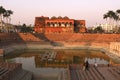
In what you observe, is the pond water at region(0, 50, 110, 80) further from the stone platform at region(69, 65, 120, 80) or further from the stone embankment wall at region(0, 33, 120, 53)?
the stone embankment wall at region(0, 33, 120, 53)

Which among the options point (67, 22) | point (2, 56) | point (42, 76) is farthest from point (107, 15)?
point (42, 76)

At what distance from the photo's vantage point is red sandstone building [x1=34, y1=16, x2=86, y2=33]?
340ft

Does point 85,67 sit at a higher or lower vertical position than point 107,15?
lower

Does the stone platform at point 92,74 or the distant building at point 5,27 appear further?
the distant building at point 5,27

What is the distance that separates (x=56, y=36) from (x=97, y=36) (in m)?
15.4

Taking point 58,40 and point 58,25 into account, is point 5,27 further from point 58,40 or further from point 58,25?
point 58,40

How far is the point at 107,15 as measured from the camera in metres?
107

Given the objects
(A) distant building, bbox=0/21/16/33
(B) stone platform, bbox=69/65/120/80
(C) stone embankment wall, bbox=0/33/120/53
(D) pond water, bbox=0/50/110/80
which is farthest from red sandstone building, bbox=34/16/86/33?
(B) stone platform, bbox=69/65/120/80

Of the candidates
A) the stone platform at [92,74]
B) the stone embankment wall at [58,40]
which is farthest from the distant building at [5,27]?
the stone platform at [92,74]

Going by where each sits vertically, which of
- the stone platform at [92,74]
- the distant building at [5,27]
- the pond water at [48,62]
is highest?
the distant building at [5,27]

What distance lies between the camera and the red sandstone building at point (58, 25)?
103625 millimetres

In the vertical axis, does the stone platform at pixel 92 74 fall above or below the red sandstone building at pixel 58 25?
below

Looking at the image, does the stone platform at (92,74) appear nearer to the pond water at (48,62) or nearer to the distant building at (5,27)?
the pond water at (48,62)

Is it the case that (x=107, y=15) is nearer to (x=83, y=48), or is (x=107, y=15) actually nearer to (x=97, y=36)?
(x=97, y=36)
